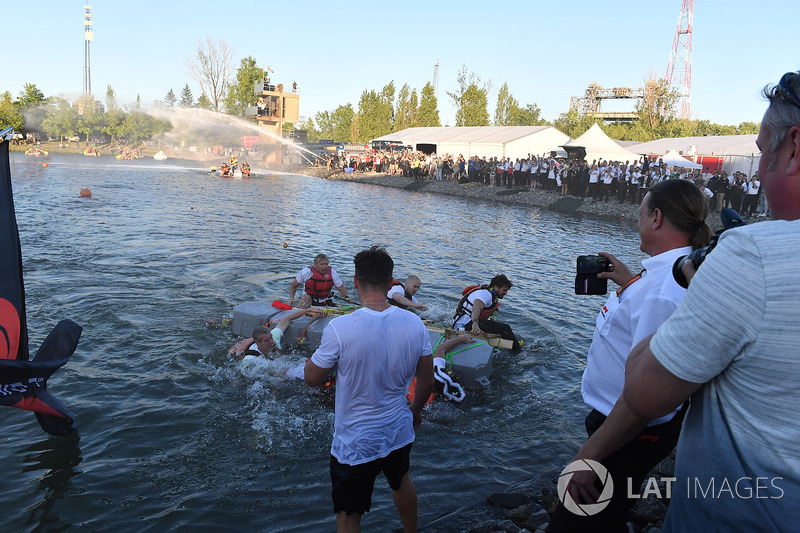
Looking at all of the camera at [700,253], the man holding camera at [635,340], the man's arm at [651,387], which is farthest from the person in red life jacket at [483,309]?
the man's arm at [651,387]

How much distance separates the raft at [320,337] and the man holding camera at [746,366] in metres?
6.25

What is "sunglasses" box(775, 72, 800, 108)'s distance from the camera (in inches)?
66.1

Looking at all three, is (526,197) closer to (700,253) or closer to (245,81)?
(700,253)

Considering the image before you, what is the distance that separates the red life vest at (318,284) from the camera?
10773 mm

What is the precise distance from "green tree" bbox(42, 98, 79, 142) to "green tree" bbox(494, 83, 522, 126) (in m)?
77.4

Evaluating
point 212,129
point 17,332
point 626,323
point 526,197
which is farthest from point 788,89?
point 212,129

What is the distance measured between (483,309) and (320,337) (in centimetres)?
301

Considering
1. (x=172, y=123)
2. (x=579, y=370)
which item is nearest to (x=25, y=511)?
(x=579, y=370)

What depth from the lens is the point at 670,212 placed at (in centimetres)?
297

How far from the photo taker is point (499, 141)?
46.8 metres

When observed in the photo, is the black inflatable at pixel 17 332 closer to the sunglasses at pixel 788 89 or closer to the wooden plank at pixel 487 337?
→ the wooden plank at pixel 487 337

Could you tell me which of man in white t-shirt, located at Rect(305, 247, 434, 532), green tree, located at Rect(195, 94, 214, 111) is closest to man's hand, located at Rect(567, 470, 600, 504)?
man in white t-shirt, located at Rect(305, 247, 434, 532)

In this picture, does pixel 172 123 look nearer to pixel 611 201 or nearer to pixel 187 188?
pixel 187 188

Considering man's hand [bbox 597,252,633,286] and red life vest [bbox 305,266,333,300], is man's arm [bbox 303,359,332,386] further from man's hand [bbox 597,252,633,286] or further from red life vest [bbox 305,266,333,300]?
red life vest [bbox 305,266,333,300]
